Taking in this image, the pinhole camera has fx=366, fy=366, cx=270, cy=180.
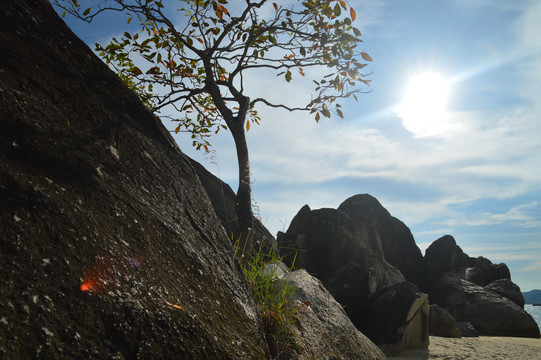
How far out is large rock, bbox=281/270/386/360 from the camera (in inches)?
133

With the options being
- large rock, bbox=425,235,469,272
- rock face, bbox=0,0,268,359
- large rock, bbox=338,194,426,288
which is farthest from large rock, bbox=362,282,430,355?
large rock, bbox=425,235,469,272

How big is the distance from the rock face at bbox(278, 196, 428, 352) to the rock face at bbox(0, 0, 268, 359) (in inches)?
82.0

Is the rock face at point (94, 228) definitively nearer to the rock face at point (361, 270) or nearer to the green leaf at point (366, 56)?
the rock face at point (361, 270)

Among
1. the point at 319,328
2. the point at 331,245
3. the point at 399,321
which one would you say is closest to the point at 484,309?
the point at 331,245

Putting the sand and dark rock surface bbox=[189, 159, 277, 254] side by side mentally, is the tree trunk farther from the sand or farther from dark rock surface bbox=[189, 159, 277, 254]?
the sand

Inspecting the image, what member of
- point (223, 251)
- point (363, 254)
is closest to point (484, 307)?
point (363, 254)

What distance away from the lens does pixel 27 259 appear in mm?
1460

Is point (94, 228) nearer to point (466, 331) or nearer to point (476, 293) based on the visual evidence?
point (466, 331)

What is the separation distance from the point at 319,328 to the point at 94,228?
108 inches

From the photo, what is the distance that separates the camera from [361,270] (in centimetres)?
1021

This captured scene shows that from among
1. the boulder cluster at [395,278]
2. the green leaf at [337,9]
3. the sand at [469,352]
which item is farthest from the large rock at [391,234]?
the green leaf at [337,9]

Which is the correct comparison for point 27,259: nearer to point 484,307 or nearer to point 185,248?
point 185,248

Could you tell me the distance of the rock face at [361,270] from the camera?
7.71m

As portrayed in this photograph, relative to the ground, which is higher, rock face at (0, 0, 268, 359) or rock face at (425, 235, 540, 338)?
rock face at (425, 235, 540, 338)
